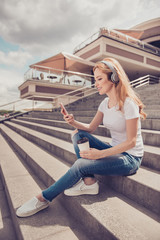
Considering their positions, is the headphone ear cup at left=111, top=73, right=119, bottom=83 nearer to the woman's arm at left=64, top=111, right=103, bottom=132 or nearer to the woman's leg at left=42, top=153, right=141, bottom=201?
the woman's arm at left=64, top=111, right=103, bottom=132

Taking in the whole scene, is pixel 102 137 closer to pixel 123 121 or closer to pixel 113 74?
pixel 123 121

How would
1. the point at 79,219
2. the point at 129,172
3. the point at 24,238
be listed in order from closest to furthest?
1. the point at 24,238
2. the point at 79,219
3. the point at 129,172

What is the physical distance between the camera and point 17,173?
8.63 ft

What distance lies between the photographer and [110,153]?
1532 millimetres

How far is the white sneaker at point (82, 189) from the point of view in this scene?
64.6 inches

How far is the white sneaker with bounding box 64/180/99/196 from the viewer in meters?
1.64

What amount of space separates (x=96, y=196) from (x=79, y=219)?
0.25 m

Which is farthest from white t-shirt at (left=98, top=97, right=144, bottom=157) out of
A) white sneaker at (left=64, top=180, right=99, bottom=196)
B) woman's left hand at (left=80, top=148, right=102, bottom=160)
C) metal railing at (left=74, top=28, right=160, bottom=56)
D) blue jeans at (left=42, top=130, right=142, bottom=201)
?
metal railing at (left=74, top=28, right=160, bottom=56)

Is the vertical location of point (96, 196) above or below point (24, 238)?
above

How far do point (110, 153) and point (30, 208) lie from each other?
3.02 ft

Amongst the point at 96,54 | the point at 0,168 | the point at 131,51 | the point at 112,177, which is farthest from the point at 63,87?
the point at 112,177

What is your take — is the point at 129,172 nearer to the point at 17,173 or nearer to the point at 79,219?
the point at 79,219

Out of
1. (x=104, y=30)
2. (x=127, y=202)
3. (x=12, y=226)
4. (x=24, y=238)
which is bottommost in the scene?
(x=12, y=226)

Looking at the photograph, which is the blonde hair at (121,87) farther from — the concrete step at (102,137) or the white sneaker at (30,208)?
the white sneaker at (30,208)
